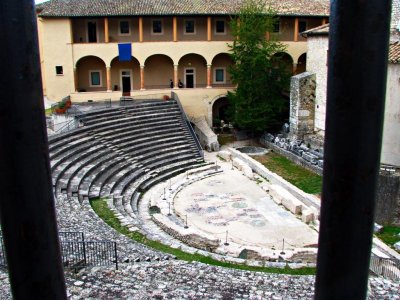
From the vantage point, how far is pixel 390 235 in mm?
16594

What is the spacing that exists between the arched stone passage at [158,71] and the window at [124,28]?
8.52ft

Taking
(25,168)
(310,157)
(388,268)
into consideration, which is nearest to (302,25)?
(310,157)

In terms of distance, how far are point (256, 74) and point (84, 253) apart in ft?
72.8

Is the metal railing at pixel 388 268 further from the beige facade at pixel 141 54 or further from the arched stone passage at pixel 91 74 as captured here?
the arched stone passage at pixel 91 74

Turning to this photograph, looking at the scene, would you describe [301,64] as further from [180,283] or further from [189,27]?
[180,283]

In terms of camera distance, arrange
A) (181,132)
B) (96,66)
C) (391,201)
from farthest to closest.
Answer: (96,66)
(181,132)
(391,201)

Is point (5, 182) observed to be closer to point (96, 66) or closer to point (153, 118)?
point (153, 118)

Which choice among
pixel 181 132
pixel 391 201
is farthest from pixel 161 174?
pixel 391 201

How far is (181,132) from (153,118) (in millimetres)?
1999

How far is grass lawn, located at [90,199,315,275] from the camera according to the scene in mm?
13391

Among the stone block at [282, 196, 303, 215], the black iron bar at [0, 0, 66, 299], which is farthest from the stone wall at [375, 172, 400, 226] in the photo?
the black iron bar at [0, 0, 66, 299]

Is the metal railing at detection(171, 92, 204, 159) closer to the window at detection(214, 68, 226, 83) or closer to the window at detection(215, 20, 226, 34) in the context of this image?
the window at detection(214, 68, 226, 83)

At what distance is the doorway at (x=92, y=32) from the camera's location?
1342 inches

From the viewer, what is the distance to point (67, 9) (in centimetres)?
3266
